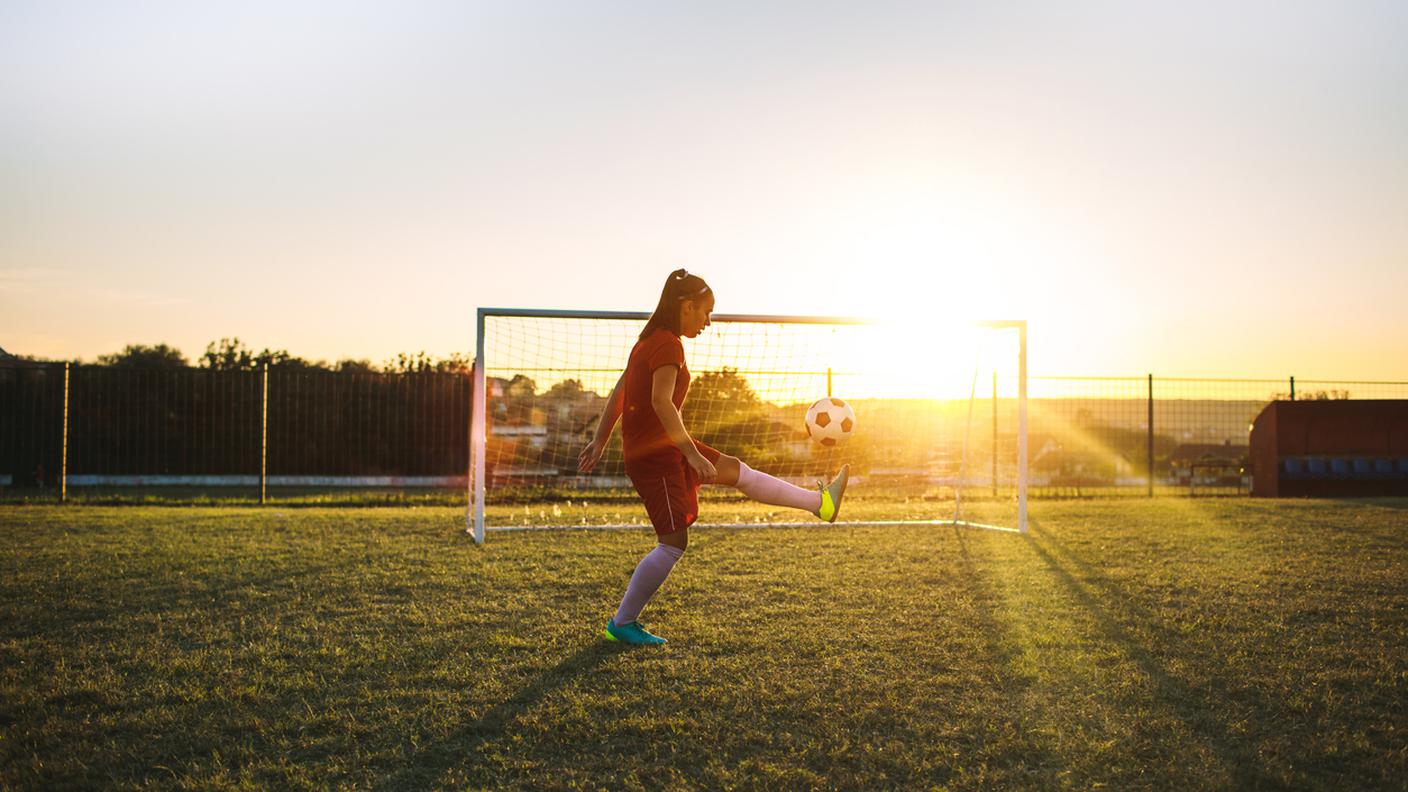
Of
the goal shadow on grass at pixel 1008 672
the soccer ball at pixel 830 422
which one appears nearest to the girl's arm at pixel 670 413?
the goal shadow on grass at pixel 1008 672

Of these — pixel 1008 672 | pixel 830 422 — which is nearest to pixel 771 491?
pixel 1008 672

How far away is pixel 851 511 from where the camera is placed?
12.4 metres

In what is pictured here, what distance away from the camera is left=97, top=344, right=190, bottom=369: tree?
80.7 feet

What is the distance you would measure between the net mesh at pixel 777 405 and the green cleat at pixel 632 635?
190 inches

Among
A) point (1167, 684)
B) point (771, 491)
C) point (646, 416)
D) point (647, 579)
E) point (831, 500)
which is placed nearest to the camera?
point (1167, 684)

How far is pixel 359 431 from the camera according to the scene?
65.0 ft

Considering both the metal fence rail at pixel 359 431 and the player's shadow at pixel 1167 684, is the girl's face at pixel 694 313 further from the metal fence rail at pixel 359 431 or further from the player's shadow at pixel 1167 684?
the metal fence rail at pixel 359 431

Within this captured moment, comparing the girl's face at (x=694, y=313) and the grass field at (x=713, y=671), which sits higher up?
the girl's face at (x=694, y=313)

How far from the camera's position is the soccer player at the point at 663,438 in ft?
13.7

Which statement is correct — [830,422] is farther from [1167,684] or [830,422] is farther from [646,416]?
[1167,684]

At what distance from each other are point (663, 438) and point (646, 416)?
13 centimetres

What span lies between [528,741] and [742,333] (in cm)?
744

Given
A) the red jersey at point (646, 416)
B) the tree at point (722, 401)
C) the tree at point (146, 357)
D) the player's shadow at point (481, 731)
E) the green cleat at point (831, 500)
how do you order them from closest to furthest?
the player's shadow at point (481, 731)
the red jersey at point (646, 416)
the green cleat at point (831, 500)
the tree at point (722, 401)
the tree at point (146, 357)

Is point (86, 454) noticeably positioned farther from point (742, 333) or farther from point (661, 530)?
point (661, 530)
